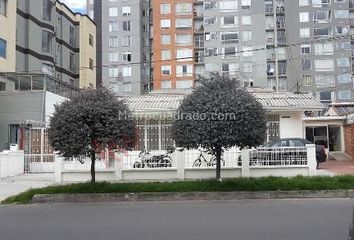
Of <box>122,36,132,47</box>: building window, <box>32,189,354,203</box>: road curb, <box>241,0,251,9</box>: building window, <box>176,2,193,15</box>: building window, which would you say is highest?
<box>176,2,193,15</box>: building window

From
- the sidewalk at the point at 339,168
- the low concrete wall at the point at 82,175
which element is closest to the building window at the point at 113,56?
the sidewalk at the point at 339,168

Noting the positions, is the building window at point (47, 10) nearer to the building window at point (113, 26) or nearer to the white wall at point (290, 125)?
the white wall at point (290, 125)

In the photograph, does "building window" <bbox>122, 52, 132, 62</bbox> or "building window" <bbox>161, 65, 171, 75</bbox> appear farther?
"building window" <bbox>122, 52, 132, 62</bbox>

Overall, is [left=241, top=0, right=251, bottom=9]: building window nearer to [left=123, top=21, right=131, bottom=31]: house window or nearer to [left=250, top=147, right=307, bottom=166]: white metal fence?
[left=123, top=21, right=131, bottom=31]: house window

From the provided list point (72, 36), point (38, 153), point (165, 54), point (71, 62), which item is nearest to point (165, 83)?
point (165, 54)

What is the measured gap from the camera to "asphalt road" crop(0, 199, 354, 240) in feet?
29.8

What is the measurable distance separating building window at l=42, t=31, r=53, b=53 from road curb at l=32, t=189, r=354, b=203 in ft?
111

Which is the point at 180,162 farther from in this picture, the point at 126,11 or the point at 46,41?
the point at 126,11

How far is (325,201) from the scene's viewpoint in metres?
Result: 14.4

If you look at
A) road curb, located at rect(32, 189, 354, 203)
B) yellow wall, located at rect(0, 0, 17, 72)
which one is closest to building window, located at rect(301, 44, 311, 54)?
yellow wall, located at rect(0, 0, 17, 72)

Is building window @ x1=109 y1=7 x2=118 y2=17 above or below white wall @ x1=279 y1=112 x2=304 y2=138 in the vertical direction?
above

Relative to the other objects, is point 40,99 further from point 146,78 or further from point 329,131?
point 146,78

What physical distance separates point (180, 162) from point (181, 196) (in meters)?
4.72

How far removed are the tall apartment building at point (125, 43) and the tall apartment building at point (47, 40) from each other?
25.6 meters
